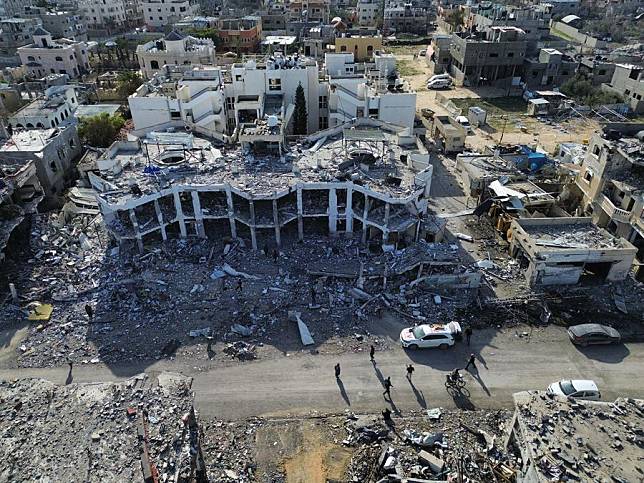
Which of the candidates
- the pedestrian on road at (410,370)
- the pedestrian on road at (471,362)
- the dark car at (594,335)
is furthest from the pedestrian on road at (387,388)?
the dark car at (594,335)

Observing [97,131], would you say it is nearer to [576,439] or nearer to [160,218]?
[160,218]

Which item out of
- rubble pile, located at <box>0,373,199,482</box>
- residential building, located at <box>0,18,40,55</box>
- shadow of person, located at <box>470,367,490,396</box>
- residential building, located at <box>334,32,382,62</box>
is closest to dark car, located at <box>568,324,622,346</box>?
shadow of person, located at <box>470,367,490,396</box>

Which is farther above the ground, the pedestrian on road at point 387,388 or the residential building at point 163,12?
the residential building at point 163,12

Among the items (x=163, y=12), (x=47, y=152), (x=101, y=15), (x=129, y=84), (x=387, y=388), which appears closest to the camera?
(x=387, y=388)

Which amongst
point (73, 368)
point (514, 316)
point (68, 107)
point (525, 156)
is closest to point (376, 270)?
point (514, 316)

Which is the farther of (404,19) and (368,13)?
(368,13)

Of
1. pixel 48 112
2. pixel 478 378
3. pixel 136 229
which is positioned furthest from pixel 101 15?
pixel 478 378

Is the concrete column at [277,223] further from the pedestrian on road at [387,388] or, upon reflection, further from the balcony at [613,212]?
the balcony at [613,212]
